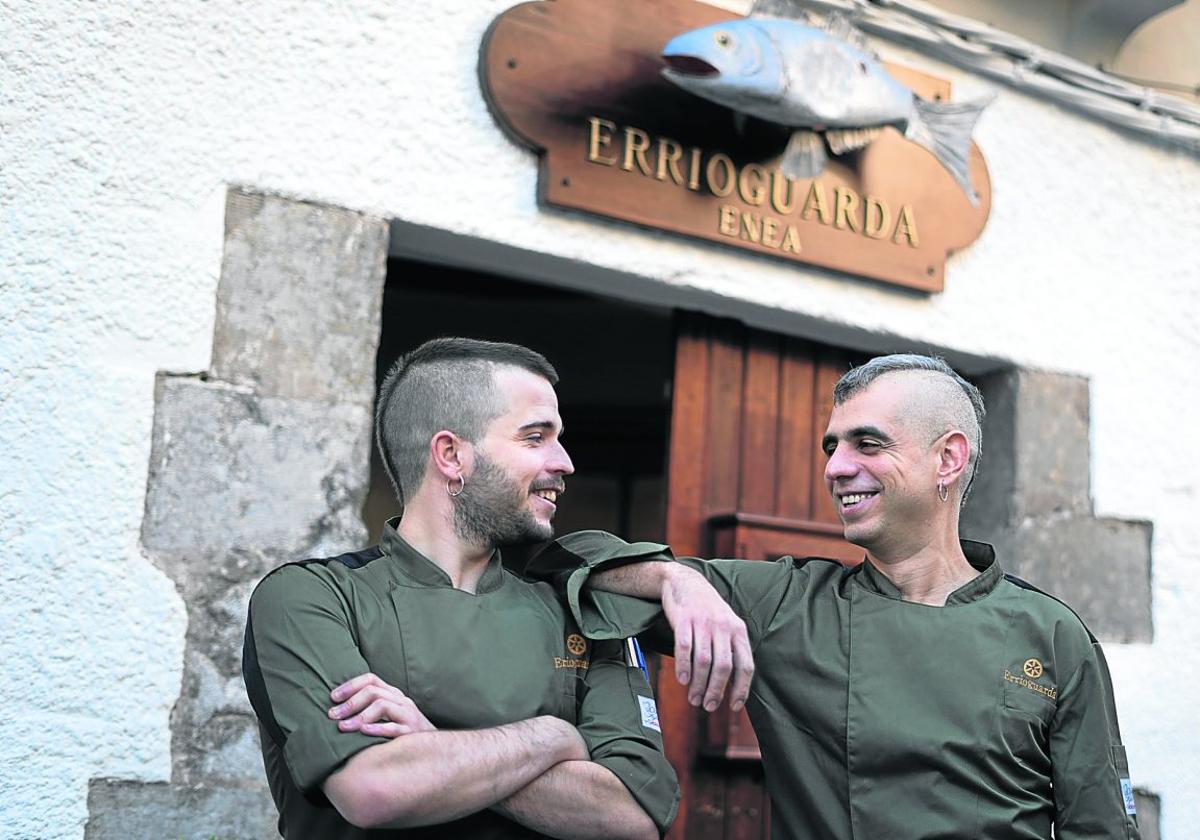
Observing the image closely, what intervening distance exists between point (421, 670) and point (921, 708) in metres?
0.82

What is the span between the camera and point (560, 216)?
3426 millimetres

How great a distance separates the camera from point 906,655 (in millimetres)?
2287

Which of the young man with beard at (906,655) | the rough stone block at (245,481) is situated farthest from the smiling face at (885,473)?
the rough stone block at (245,481)

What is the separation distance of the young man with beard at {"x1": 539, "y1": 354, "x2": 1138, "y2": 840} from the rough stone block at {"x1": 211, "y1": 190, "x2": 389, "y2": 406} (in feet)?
2.93

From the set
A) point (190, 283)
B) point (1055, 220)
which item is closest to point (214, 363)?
point (190, 283)

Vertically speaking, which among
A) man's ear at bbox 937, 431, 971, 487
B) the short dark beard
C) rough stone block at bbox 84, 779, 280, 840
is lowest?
rough stone block at bbox 84, 779, 280, 840

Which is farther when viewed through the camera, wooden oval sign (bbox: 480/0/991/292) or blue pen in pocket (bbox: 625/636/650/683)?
wooden oval sign (bbox: 480/0/991/292)

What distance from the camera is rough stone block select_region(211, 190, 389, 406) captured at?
2.99 metres

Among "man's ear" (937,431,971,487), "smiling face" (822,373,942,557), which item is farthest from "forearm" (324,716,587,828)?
A: "man's ear" (937,431,971,487)

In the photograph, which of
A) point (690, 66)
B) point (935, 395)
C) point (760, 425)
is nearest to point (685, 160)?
point (690, 66)

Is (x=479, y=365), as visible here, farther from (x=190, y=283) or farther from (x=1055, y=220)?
(x=1055, y=220)

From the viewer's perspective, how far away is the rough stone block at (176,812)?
272 centimetres

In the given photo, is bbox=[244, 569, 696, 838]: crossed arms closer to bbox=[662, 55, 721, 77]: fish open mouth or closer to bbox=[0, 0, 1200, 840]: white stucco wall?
bbox=[0, 0, 1200, 840]: white stucco wall

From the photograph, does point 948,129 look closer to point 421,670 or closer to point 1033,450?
point 1033,450
